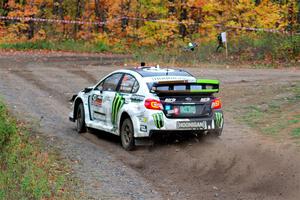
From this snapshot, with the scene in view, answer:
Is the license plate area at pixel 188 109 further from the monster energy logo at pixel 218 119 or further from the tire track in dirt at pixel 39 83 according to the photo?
the tire track in dirt at pixel 39 83

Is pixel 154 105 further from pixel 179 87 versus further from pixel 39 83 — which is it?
pixel 39 83

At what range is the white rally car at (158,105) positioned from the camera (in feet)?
42.0

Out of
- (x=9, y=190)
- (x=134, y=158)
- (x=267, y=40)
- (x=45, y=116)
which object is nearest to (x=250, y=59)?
(x=267, y=40)

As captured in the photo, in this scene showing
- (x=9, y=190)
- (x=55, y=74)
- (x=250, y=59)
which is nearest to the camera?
(x=9, y=190)

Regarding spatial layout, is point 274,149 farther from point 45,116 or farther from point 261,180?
point 45,116

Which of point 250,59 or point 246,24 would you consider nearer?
point 250,59

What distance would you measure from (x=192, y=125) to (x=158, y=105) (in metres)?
0.79

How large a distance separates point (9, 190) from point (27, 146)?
3.16 metres

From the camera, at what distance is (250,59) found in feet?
104

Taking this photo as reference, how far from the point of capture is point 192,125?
12867 millimetres

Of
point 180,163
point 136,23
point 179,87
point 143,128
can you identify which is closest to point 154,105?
point 143,128

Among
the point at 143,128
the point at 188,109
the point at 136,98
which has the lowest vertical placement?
the point at 143,128

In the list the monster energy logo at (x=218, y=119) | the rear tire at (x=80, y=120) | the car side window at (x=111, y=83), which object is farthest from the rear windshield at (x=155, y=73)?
the rear tire at (x=80, y=120)

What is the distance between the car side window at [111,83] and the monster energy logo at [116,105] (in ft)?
1.31
